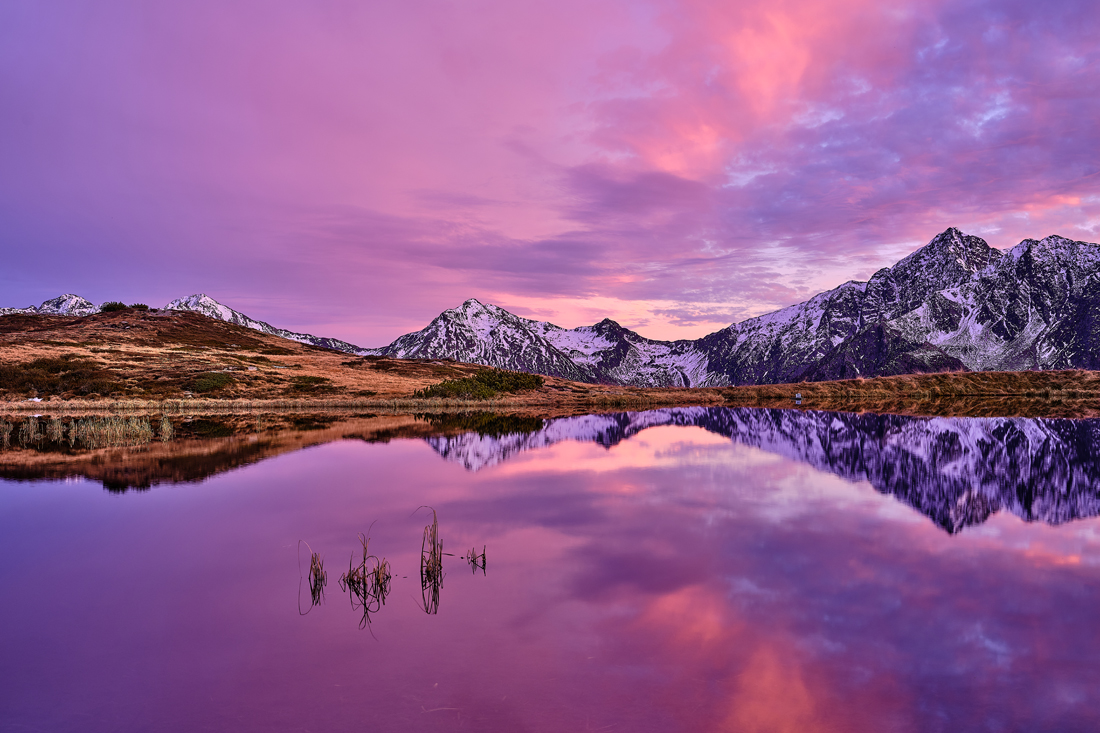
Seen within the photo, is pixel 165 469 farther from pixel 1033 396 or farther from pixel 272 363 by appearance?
pixel 1033 396

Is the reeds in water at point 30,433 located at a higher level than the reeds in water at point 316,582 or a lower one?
higher

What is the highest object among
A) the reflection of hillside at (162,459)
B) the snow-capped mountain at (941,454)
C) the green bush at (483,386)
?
the green bush at (483,386)

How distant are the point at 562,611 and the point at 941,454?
44.5 metres

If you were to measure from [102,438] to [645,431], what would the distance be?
58.9 metres

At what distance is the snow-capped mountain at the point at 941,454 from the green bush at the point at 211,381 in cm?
8152

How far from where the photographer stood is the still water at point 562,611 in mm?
10523

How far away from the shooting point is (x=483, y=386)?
488 feet

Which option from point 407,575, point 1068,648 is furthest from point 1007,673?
point 407,575

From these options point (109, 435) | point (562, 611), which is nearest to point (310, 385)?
point (109, 435)

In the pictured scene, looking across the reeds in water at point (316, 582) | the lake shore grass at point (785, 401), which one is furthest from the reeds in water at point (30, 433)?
the reeds in water at point (316, 582)

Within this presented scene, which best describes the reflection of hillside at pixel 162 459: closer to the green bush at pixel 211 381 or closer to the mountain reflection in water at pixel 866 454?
the mountain reflection in water at pixel 866 454

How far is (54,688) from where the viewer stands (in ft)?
36.9

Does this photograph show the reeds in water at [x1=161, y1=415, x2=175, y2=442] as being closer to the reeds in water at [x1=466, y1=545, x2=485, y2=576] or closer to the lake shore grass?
the lake shore grass

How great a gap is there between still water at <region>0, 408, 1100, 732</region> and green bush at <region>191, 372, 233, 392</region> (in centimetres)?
9927
